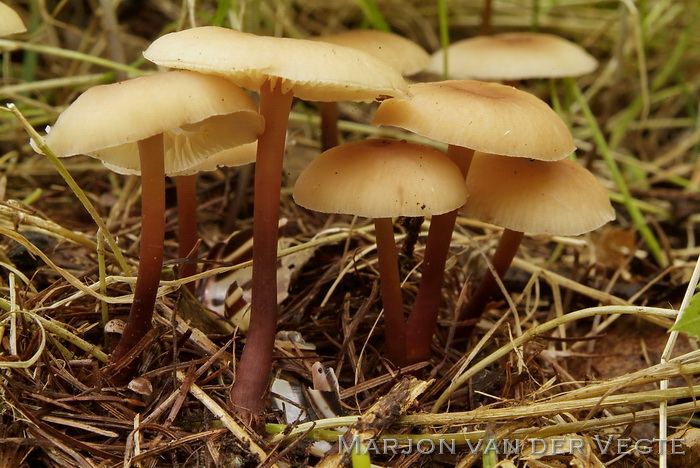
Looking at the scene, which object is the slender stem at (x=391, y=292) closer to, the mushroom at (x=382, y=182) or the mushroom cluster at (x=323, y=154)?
the mushroom cluster at (x=323, y=154)

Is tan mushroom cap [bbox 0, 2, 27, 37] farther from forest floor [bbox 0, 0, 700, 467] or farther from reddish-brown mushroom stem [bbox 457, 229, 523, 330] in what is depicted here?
reddish-brown mushroom stem [bbox 457, 229, 523, 330]

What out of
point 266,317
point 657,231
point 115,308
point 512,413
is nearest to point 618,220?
point 657,231

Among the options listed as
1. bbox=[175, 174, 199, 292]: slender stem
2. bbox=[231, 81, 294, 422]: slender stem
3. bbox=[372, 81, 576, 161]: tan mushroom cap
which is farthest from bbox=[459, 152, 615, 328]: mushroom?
bbox=[175, 174, 199, 292]: slender stem

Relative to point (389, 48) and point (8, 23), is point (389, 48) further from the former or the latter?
point (8, 23)

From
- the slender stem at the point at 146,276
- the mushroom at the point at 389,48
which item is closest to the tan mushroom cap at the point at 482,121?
the slender stem at the point at 146,276

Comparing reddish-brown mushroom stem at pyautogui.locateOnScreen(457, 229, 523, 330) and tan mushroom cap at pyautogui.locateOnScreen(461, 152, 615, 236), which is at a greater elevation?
tan mushroom cap at pyautogui.locateOnScreen(461, 152, 615, 236)

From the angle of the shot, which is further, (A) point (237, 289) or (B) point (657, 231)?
(B) point (657, 231)

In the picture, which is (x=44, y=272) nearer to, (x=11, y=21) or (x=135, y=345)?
(x=135, y=345)

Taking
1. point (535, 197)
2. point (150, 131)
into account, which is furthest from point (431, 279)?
point (150, 131)
